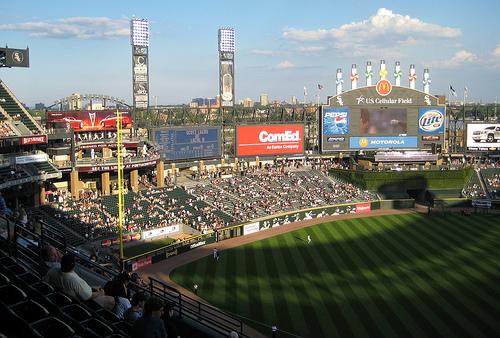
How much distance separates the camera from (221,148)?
52.9m

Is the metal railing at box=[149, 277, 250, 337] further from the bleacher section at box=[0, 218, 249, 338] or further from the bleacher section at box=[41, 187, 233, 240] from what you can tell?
the bleacher section at box=[41, 187, 233, 240]

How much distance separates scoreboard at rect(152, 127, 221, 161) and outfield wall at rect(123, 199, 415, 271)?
12212 mm

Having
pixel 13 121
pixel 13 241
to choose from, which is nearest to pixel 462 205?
pixel 13 121

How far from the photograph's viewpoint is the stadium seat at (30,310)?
19.8ft

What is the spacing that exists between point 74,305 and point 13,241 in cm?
278

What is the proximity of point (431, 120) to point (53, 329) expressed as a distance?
55818mm

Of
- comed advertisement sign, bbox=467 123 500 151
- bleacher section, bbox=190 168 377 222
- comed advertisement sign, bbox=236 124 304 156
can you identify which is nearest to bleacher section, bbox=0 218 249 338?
bleacher section, bbox=190 168 377 222

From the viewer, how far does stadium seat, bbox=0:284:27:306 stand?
6.42 metres

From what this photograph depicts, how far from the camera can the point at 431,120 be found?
56.2 meters

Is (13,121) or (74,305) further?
(13,121)

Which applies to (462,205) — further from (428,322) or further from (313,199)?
(428,322)

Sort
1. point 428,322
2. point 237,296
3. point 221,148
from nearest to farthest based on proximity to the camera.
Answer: point 428,322
point 237,296
point 221,148

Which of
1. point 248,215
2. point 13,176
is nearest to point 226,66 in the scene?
point 248,215

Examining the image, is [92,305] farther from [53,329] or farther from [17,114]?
[17,114]
